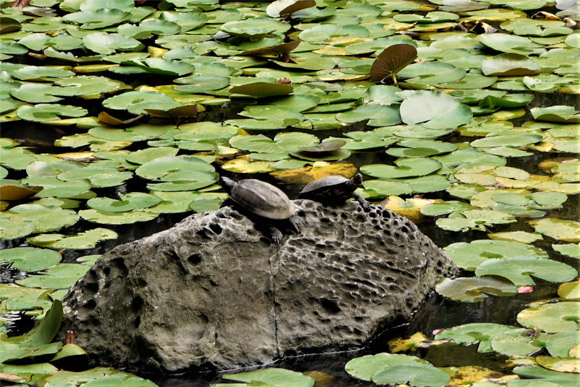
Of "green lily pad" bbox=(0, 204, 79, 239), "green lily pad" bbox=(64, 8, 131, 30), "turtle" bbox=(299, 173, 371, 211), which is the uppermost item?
"turtle" bbox=(299, 173, 371, 211)

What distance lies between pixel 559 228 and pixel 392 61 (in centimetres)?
224

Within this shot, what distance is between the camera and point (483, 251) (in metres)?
3.89

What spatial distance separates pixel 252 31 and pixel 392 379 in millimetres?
4562

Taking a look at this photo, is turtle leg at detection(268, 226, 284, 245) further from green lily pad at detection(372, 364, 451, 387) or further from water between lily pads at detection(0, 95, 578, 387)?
green lily pad at detection(372, 364, 451, 387)

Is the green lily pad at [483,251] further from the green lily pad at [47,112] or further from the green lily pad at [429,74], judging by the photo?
the green lily pad at [47,112]

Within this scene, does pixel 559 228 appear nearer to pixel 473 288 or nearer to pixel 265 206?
pixel 473 288

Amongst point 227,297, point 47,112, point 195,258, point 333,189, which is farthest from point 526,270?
point 47,112

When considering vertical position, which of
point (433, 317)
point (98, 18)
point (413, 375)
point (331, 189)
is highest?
point (331, 189)

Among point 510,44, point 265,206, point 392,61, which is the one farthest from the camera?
point 510,44

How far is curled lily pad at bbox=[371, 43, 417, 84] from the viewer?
19.5 ft

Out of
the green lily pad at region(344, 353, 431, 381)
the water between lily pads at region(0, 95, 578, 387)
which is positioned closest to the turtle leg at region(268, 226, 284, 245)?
the water between lily pads at region(0, 95, 578, 387)

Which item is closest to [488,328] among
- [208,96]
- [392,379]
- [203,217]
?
[392,379]

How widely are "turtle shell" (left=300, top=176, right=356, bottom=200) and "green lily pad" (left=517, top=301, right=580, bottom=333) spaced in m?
0.79

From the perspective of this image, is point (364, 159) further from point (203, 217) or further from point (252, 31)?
point (252, 31)
